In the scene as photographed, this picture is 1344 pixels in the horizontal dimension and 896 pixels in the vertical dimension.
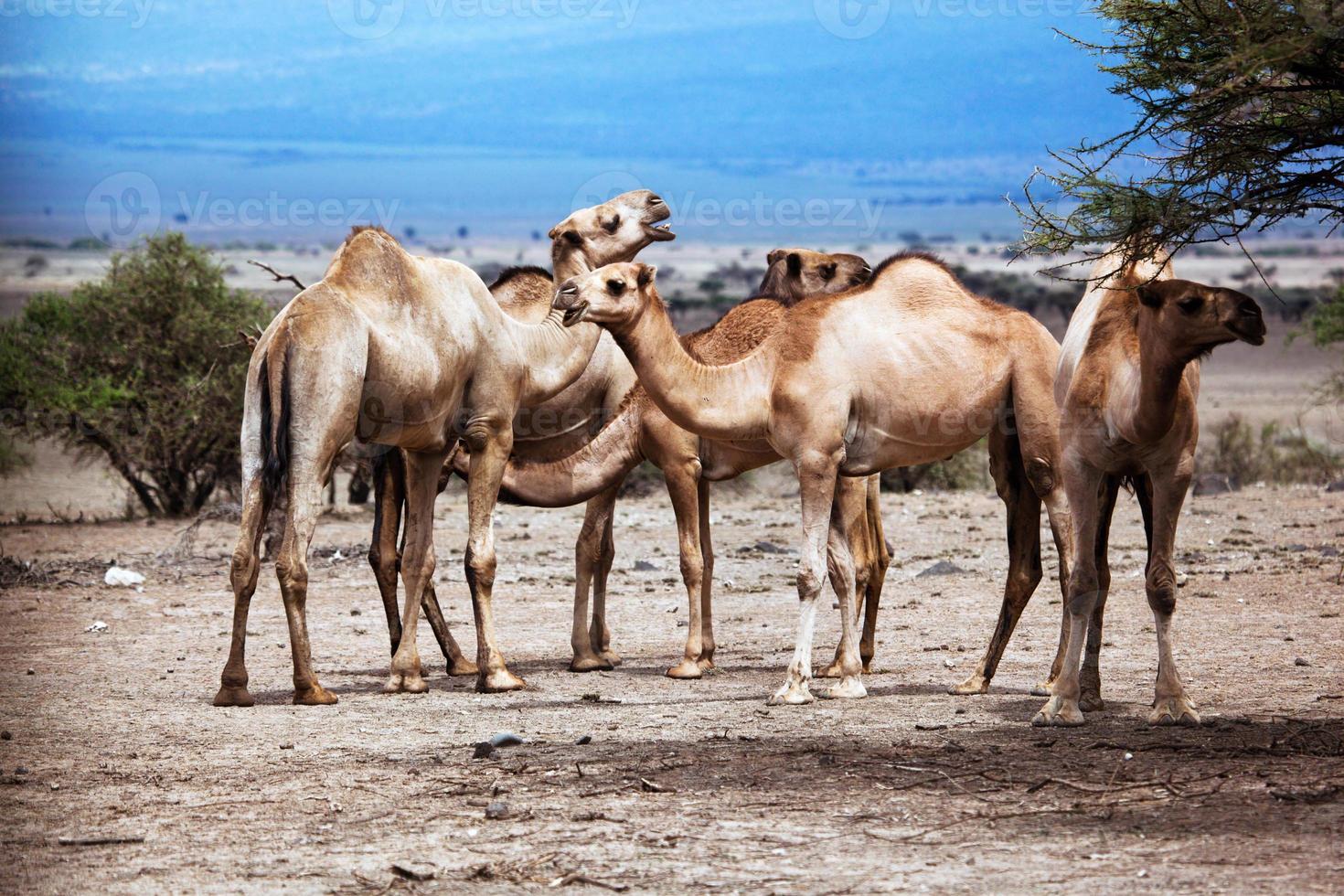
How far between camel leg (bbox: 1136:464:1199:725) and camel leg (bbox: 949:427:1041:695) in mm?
1310

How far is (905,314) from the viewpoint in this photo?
34.0 ft

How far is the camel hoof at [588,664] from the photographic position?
1154 centimetres

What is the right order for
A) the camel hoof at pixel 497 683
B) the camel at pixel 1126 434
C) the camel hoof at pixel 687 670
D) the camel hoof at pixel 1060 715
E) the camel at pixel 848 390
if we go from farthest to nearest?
the camel hoof at pixel 687 670
the camel hoof at pixel 497 683
the camel at pixel 848 390
the camel hoof at pixel 1060 715
the camel at pixel 1126 434

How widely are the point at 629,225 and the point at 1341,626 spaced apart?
5783mm

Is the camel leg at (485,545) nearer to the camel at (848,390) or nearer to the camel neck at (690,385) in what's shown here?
the camel at (848,390)

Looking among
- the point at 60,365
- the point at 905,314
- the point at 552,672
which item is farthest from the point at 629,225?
the point at 60,365

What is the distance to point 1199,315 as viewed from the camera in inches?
311

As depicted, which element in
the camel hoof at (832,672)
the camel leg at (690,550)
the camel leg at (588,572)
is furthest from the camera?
the camel leg at (588,572)

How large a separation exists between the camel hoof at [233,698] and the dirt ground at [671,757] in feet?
0.60

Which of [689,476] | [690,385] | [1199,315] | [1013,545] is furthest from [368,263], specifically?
[1199,315]

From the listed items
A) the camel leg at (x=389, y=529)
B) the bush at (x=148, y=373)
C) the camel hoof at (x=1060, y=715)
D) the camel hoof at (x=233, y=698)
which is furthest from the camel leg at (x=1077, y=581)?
the bush at (x=148, y=373)

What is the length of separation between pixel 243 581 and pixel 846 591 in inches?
141

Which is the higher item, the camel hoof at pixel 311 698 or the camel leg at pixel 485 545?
the camel leg at pixel 485 545

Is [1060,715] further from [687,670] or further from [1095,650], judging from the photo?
[687,670]
